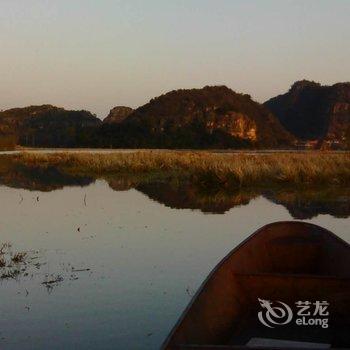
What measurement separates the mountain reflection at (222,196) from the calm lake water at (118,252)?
0.25 ft

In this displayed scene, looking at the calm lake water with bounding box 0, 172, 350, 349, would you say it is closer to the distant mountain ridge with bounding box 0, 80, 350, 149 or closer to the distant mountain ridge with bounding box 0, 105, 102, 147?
the distant mountain ridge with bounding box 0, 80, 350, 149

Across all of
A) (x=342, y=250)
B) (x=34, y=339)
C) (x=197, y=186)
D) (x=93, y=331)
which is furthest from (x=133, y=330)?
(x=197, y=186)

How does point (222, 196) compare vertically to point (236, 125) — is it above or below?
below

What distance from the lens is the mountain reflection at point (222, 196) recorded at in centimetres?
1969

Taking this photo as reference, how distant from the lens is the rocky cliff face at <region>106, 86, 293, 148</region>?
5768 inches

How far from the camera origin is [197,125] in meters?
167

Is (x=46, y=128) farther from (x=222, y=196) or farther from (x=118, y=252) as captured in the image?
(x=118, y=252)

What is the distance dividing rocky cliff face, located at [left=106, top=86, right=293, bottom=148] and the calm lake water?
118m

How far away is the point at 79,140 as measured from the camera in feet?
473

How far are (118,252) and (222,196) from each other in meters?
11.6

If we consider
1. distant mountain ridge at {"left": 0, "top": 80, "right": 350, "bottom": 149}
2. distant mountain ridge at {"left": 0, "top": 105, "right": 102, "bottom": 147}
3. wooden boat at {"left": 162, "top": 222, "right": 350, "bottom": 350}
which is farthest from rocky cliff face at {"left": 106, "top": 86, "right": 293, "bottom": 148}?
wooden boat at {"left": 162, "top": 222, "right": 350, "bottom": 350}

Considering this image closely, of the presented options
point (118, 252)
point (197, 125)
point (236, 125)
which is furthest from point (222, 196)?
point (236, 125)

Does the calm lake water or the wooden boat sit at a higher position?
the wooden boat

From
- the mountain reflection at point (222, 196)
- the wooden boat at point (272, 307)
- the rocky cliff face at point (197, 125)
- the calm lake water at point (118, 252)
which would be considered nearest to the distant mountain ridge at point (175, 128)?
the rocky cliff face at point (197, 125)
